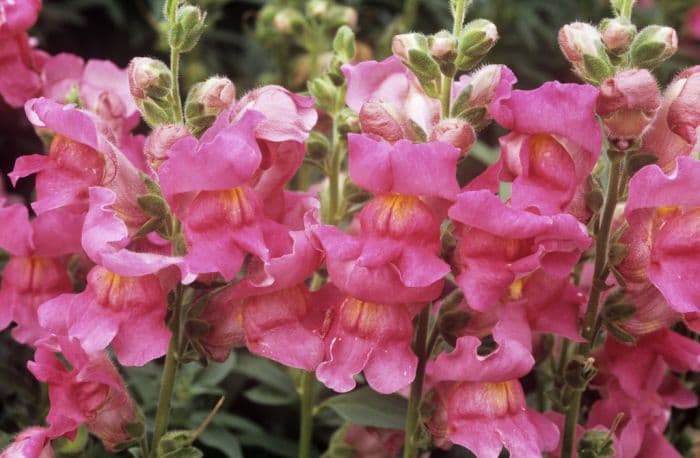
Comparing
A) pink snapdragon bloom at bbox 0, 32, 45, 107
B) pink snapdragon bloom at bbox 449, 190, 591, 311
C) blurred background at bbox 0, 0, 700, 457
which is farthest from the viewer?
blurred background at bbox 0, 0, 700, 457

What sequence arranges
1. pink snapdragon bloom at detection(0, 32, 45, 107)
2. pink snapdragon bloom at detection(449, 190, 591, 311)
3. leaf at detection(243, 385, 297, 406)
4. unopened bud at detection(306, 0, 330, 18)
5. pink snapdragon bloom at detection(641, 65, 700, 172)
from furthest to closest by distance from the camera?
1. unopened bud at detection(306, 0, 330, 18)
2. leaf at detection(243, 385, 297, 406)
3. pink snapdragon bloom at detection(0, 32, 45, 107)
4. pink snapdragon bloom at detection(641, 65, 700, 172)
5. pink snapdragon bloom at detection(449, 190, 591, 311)

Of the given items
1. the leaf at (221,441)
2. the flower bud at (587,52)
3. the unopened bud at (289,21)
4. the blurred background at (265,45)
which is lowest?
the blurred background at (265,45)

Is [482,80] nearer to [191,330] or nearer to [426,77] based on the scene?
[426,77]

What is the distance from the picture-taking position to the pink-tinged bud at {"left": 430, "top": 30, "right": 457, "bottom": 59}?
40.4 inches

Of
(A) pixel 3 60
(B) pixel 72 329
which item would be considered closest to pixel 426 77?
(B) pixel 72 329

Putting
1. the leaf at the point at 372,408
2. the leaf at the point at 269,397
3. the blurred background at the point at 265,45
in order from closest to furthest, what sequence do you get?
the leaf at the point at 372,408 < the leaf at the point at 269,397 < the blurred background at the point at 265,45

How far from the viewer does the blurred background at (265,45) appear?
60.6 inches

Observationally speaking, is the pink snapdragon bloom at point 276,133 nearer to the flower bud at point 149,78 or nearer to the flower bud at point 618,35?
the flower bud at point 149,78

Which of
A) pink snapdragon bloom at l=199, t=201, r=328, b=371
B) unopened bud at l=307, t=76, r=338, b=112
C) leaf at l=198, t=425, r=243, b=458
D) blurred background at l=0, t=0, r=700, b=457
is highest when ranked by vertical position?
unopened bud at l=307, t=76, r=338, b=112

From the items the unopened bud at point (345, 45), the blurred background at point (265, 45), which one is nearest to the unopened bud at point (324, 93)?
the unopened bud at point (345, 45)

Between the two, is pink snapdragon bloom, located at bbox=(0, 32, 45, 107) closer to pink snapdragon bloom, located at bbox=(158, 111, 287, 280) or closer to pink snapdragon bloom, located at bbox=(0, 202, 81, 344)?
pink snapdragon bloom, located at bbox=(0, 202, 81, 344)

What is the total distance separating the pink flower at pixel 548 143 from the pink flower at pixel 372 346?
0.54 feet

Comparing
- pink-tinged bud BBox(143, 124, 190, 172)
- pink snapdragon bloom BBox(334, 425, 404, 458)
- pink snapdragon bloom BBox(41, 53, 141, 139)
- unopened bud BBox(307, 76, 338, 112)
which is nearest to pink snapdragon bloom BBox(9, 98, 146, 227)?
pink-tinged bud BBox(143, 124, 190, 172)

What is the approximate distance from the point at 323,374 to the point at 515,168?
0.88 ft
